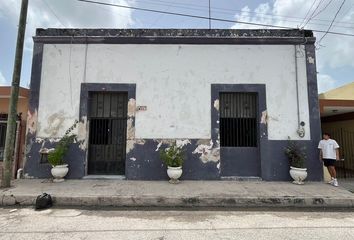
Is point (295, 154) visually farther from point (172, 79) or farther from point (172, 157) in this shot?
point (172, 79)

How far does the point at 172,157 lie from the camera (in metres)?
7.61

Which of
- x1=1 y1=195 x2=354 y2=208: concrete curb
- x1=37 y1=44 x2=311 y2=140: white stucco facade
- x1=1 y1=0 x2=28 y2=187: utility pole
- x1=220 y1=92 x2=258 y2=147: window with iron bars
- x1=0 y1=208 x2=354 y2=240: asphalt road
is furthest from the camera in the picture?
x1=220 y1=92 x2=258 y2=147: window with iron bars

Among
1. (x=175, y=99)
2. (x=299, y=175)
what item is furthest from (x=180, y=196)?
(x=299, y=175)

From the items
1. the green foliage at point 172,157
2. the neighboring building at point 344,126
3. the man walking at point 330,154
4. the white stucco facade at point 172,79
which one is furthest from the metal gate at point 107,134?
the neighboring building at point 344,126

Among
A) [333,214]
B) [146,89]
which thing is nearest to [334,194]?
[333,214]

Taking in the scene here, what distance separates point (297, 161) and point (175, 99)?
4.17 meters

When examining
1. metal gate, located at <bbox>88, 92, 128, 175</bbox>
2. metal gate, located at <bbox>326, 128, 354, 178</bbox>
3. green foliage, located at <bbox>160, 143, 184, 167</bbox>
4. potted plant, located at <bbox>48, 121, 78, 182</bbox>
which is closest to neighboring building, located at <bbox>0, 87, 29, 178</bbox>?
potted plant, located at <bbox>48, 121, 78, 182</bbox>

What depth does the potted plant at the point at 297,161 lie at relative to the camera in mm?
7641

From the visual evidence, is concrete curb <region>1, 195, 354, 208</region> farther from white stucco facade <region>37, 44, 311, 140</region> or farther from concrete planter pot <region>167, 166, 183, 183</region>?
white stucco facade <region>37, 44, 311, 140</region>

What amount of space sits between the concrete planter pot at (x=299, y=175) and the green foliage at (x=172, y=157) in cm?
332

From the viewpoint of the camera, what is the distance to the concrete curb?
6098 millimetres

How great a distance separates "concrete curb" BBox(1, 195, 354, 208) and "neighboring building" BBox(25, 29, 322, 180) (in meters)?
1.97

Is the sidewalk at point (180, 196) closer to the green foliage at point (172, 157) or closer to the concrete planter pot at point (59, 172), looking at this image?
the concrete planter pot at point (59, 172)

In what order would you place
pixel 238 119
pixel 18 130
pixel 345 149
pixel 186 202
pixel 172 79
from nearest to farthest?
pixel 186 202, pixel 18 130, pixel 172 79, pixel 238 119, pixel 345 149
